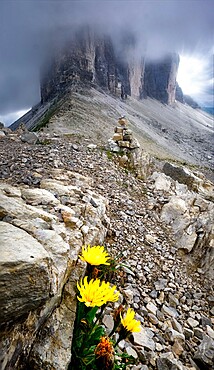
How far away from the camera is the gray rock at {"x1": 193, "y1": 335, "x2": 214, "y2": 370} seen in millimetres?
3342

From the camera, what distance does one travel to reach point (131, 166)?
953 centimetres

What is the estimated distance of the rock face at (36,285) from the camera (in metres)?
1.68

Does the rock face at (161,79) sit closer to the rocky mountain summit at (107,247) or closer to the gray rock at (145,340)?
the rocky mountain summit at (107,247)

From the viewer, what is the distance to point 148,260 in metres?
4.87

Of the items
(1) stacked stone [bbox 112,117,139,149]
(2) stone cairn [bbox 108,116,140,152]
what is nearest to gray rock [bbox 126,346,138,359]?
(2) stone cairn [bbox 108,116,140,152]

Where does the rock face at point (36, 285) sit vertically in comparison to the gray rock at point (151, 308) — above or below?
above

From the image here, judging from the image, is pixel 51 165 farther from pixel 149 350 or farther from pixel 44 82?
pixel 44 82

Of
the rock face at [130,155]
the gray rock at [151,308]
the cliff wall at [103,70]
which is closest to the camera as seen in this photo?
the gray rock at [151,308]

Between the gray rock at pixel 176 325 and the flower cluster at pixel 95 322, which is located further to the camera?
the gray rock at pixel 176 325

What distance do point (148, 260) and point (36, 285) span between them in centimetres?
345

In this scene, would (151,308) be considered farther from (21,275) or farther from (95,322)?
(21,275)

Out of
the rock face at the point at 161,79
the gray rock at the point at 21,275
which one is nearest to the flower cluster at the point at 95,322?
the gray rock at the point at 21,275

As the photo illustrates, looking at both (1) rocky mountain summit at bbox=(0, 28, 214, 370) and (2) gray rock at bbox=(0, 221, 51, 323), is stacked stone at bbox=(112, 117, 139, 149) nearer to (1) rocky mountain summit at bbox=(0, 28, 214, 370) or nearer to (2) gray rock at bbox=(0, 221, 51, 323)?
(1) rocky mountain summit at bbox=(0, 28, 214, 370)

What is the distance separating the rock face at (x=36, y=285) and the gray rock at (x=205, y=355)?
2.26 meters
